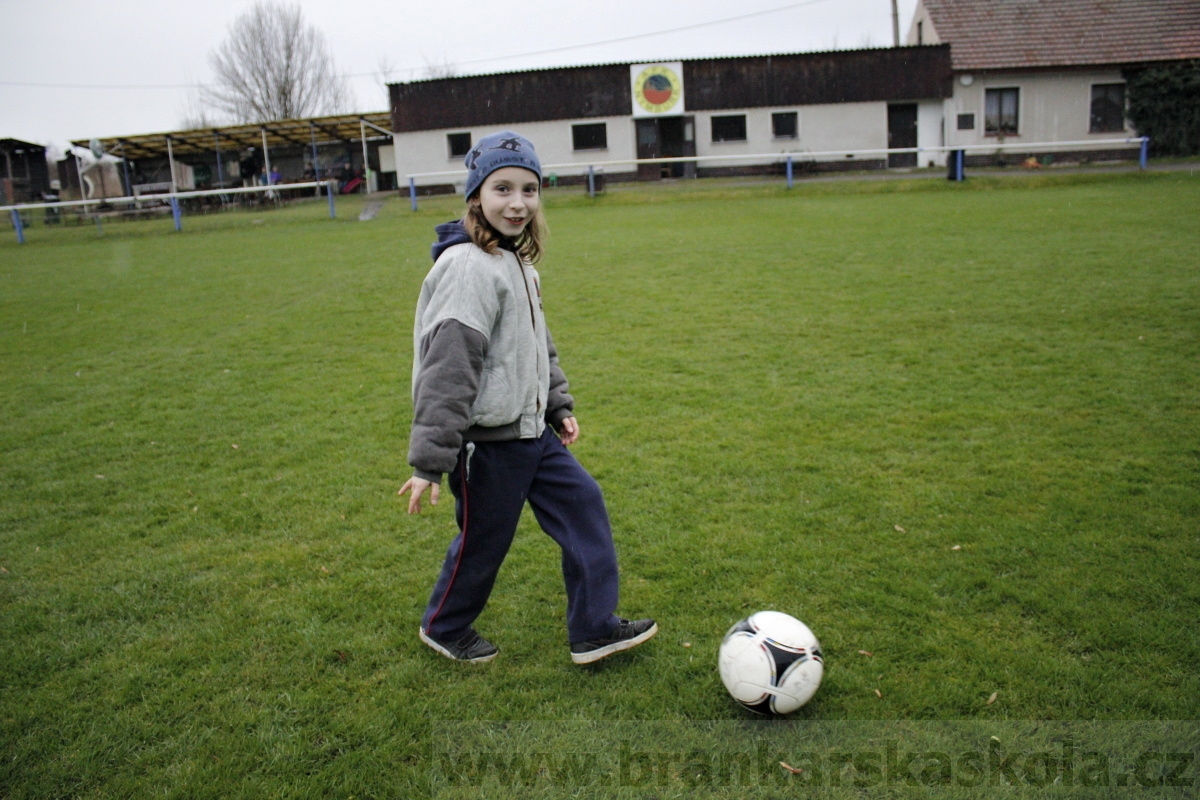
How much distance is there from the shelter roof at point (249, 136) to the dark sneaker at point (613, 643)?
31167 millimetres

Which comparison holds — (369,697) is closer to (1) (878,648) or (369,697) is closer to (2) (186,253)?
(1) (878,648)

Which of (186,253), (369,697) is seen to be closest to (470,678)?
(369,697)

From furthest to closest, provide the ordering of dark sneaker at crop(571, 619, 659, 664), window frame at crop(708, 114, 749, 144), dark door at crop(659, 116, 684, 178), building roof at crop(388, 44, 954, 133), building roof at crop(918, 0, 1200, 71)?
dark door at crop(659, 116, 684, 178) → window frame at crop(708, 114, 749, 144) → building roof at crop(388, 44, 954, 133) → building roof at crop(918, 0, 1200, 71) → dark sneaker at crop(571, 619, 659, 664)

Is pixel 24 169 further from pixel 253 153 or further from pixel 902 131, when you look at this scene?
pixel 902 131

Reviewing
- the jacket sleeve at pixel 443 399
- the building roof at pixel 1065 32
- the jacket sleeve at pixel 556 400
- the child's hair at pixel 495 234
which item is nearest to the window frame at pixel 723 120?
the building roof at pixel 1065 32

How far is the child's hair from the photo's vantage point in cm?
271

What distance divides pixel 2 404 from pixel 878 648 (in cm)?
698

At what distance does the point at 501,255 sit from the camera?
2.76 meters

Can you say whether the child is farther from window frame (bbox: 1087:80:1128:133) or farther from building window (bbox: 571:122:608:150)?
window frame (bbox: 1087:80:1128:133)

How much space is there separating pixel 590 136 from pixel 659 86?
3.05 m

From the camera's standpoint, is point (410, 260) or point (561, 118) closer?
point (410, 260)

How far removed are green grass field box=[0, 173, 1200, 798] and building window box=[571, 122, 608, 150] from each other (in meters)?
22.7

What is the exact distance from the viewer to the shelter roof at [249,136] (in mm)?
31719

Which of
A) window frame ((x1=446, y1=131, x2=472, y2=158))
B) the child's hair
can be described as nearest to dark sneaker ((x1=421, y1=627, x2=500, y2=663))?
the child's hair
